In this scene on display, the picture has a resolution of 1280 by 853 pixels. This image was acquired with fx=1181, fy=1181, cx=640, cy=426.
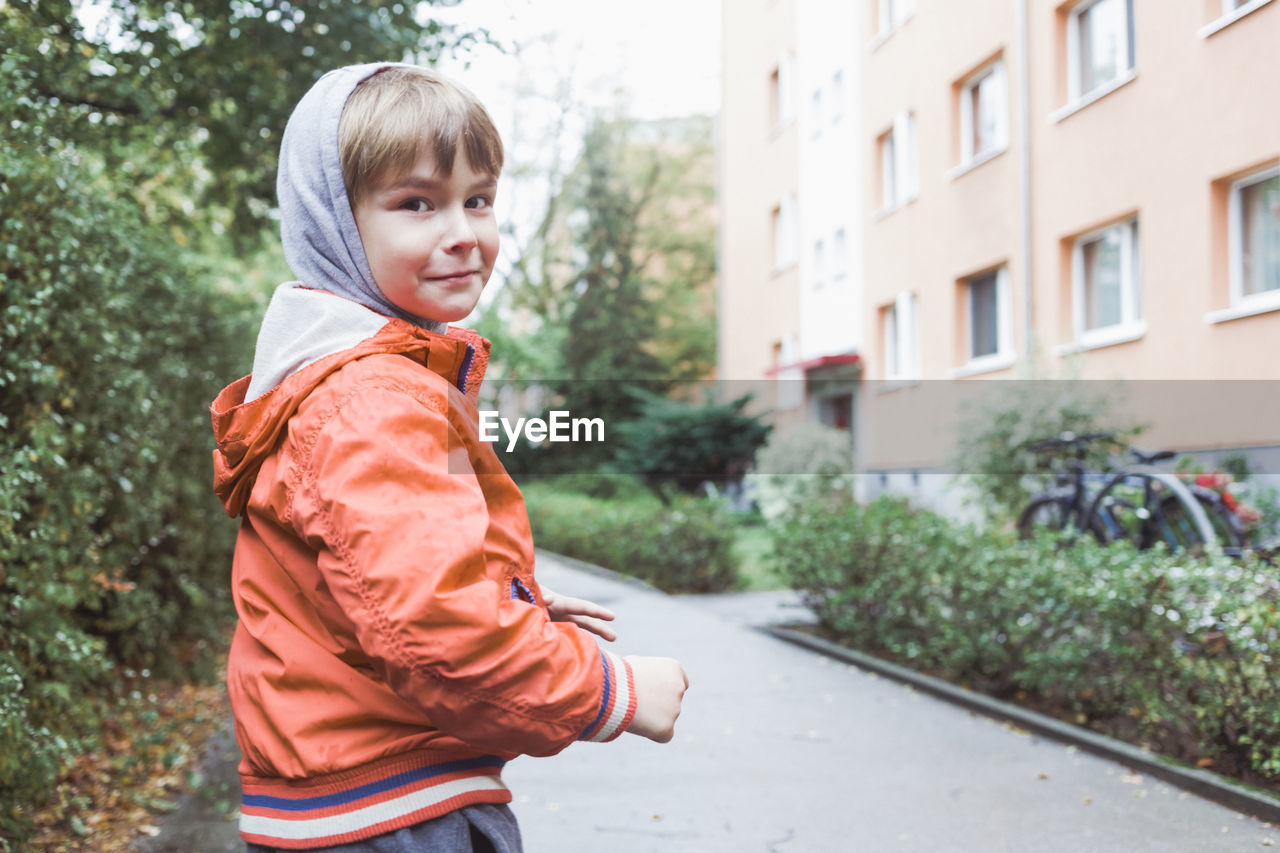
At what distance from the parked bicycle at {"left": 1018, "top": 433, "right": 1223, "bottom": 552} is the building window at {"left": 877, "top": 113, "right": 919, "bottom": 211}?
8.97m

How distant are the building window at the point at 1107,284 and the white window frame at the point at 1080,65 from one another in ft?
A: 4.65

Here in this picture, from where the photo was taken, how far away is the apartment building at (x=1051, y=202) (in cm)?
1015

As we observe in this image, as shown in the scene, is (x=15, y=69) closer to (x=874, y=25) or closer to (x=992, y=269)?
(x=992, y=269)

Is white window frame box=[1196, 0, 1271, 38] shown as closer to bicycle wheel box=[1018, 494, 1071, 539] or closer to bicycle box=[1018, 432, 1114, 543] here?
bicycle box=[1018, 432, 1114, 543]

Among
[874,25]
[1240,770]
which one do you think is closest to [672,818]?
[1240,770]

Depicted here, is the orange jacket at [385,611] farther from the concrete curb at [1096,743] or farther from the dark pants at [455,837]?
the concrete curb at [1096,743]

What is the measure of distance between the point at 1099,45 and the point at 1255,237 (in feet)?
11.5

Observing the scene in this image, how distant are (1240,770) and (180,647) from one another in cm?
592

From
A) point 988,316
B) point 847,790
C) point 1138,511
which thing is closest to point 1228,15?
point 1138,511

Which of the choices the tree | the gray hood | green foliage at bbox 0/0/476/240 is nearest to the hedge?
green foliage at bbox 0/0/476/240

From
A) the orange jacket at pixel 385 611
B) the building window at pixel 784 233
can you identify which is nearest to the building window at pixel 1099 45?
the building window at pixel 784 233

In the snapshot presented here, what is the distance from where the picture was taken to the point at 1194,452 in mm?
9992

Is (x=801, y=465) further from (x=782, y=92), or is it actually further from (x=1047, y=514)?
(x=1047, y=514)

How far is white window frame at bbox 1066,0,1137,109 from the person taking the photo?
11805 mm
